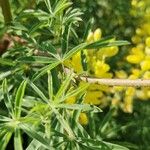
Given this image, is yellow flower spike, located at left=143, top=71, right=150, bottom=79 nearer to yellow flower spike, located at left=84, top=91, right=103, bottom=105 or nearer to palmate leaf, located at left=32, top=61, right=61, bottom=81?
yellow flower spike, located at left=84, top=91, right=103, bottom=105

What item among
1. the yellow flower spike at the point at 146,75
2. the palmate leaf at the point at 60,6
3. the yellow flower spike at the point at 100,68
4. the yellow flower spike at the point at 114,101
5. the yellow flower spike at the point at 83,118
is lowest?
the yellow flower spike at the point at 114,101

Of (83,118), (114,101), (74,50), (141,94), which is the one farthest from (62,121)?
(114,101)

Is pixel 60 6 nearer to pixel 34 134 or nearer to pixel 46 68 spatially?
pixel 46 68

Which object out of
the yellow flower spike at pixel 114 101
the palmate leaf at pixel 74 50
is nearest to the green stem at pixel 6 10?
the palmate leaf at pixel 74 50

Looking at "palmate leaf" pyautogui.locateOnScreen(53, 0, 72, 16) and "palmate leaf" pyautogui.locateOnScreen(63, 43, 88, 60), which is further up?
"palmate leaf" pyautogui.locateOnScreen(53, 0, 72, 16)

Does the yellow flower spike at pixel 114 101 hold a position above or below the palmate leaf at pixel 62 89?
below

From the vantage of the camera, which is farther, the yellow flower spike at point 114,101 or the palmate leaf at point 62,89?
the yellow flower spike at point 114,101

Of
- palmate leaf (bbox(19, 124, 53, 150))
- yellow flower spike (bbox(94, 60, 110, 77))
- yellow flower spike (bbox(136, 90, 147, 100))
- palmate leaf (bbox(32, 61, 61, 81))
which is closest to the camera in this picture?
palmate leaf (bbox(19, 124, 53, 150))

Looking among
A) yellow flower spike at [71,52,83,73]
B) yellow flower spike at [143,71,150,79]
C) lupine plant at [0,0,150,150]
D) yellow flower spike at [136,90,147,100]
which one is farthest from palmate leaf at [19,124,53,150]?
yellow flower spike at [136,90,147,100]

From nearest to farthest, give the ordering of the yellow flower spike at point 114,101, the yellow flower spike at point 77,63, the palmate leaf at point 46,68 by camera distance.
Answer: the palmate leaf at point 46,68 < the yellow flower spike at point 77,63 < the yellow flower spike at point 114,101

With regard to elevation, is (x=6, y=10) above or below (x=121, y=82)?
above

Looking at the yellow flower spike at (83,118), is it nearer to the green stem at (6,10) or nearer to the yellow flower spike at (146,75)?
the yellow flower spike at (146,75)

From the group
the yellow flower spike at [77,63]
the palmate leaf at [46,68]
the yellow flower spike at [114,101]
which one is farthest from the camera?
the yellow flower spike at [114,101]
